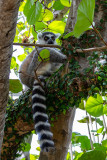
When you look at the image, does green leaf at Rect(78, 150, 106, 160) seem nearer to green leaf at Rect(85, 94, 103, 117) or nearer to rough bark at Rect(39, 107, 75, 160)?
green leaf at Rect(85, 94, 103, 117)

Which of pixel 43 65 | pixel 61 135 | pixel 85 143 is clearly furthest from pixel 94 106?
pixel 43 65

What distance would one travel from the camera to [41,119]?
2.58 meters

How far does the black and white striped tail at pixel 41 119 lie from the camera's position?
89.0 inches

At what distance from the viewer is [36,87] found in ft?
9.73

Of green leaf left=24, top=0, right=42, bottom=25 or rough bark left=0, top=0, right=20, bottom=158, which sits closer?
rough bark left=0, top=0, right=20, bottom=158

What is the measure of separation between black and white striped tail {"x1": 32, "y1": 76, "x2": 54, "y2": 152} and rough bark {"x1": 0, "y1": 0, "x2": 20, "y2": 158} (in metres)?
1.08

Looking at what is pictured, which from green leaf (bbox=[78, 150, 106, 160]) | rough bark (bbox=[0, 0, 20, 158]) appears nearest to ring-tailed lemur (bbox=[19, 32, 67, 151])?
rough bark (bbox=[0, 0, 20, 158])

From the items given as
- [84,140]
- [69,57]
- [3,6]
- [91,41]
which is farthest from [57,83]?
[3,6]

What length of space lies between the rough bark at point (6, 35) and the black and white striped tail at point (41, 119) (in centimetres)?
108

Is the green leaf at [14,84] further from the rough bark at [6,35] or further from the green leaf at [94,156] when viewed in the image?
the green leaf at [94,156]

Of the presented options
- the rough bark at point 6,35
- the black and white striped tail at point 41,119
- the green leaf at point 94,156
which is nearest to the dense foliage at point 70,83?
the black and white striped tail at point 41,119

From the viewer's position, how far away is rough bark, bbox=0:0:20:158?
37.1 inches

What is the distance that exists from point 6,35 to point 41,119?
5.55 feet

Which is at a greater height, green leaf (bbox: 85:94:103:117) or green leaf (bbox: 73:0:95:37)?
green leaf (bbox: 73:0:95:37)
